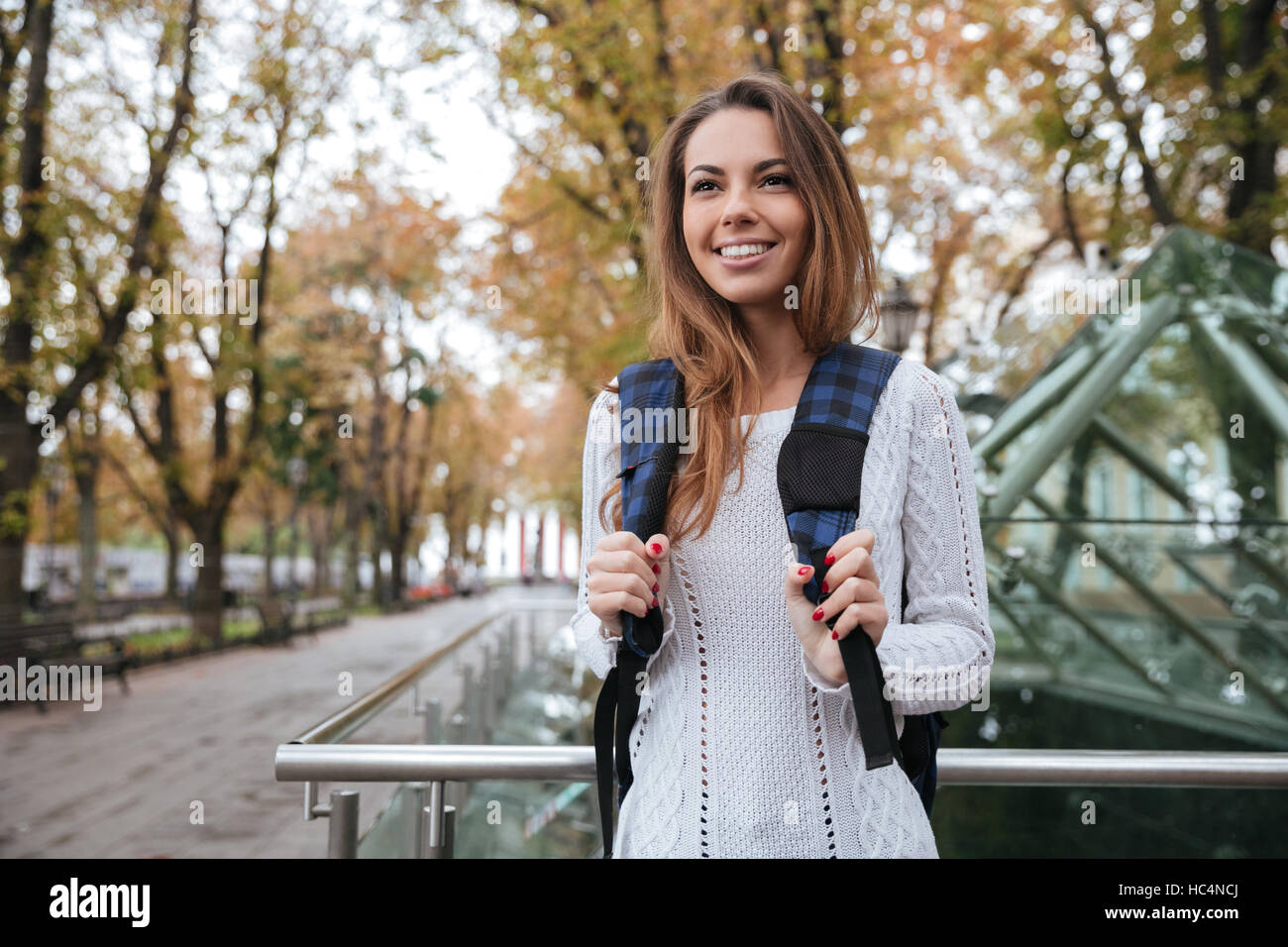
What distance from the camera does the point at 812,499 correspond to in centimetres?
122

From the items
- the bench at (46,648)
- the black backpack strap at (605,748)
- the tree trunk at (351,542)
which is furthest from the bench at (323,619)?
the black backpack strap at (605,748)

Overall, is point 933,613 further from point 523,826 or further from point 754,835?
point 523,826

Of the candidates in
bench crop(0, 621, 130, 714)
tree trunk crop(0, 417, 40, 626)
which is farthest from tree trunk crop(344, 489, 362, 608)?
tree trunk crop(0, 417, 40, 626)

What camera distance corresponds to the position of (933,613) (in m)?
1.29

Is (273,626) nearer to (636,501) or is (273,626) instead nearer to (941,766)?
(941,766)

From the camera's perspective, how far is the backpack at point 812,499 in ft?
3.75

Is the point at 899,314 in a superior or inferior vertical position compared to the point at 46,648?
superior

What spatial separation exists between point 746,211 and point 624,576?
0.55 metres

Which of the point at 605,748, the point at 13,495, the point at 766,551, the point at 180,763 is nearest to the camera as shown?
the point at 766,551

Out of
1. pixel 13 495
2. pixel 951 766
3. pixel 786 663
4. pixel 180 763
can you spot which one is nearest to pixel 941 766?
pixel 951 766

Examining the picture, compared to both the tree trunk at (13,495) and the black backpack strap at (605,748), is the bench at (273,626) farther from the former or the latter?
the black backpack strap at (605,748)

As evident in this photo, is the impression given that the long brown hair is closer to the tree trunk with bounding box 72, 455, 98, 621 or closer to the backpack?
the backpack
